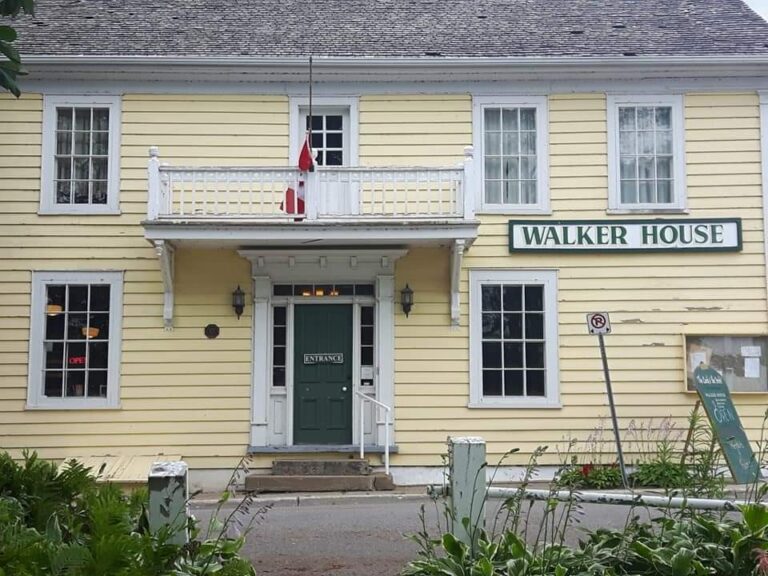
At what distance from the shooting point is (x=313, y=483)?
11125 millimetres

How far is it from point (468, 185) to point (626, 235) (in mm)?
2601

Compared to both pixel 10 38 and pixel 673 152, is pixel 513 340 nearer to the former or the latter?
pixel 673 152

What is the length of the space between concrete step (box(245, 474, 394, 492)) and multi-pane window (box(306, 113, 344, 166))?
4.61m

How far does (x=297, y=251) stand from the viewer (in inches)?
463

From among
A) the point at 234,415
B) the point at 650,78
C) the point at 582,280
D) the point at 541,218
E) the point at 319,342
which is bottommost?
the point at 234,415

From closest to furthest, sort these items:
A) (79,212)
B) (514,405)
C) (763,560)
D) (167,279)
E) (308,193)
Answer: (763,560)
(308,193)
(167,279)
(514,405)
(79,212)

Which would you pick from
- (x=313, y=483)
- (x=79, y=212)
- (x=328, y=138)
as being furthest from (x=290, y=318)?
(x=79, y=212)

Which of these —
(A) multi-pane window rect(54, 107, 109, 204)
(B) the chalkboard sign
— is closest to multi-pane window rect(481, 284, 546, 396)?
(B) the chalkboard sign

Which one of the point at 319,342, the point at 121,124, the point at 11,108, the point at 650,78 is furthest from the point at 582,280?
the point at 11,108

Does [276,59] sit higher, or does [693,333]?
[276,59]

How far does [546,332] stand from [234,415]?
465cm

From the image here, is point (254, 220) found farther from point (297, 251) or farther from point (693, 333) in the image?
point (693, 333)

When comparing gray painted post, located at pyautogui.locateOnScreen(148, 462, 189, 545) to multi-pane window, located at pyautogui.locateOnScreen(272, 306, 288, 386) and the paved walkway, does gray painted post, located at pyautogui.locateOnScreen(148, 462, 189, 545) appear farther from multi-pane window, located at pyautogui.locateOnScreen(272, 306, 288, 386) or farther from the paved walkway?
multi-pane window, located at pyautogui.locateOnScreen(272, 306, 288, 386)

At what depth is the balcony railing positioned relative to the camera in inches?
440
